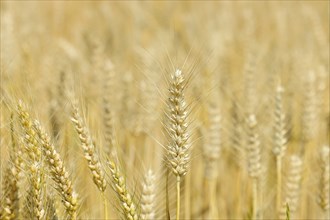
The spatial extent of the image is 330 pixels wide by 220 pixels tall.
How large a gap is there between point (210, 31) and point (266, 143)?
1570mm

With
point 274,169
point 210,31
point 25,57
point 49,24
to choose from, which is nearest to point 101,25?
point 49,24

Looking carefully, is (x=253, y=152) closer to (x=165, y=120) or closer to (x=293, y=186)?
(x=293, y=186)

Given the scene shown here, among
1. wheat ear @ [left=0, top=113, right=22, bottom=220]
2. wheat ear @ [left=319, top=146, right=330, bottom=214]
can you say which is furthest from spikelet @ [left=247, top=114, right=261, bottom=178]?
wheat ear @ [left=0, top=113, right=22, bottom=220]

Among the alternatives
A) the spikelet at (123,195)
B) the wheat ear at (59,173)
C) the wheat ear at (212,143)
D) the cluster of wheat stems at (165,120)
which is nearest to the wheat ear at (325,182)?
the cluster of wheat stems at (165,120)

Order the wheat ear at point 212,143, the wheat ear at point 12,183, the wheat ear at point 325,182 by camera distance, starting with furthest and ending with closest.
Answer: the wheat ear at point 212,143
the wheat ear at point 325,182
the wheat ear at point 12,183

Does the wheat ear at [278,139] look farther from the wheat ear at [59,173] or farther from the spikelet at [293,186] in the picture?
the wheat ear at [59,173]

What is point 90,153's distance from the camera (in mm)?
1191

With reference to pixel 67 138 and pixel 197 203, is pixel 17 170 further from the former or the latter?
pixel 197 203

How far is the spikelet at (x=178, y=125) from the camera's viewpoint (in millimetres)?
1193

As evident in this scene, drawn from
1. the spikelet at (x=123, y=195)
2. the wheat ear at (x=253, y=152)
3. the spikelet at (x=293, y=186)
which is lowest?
the spikelet at (x=123, y=195)

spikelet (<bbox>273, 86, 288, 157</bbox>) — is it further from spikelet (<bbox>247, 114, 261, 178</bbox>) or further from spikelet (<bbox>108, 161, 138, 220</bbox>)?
spikelet (<bbox>108, 161, 138, 220</bbox>)

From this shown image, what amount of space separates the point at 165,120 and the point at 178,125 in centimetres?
9

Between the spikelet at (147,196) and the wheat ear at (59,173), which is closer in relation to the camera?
the wheat ear at (59,173)

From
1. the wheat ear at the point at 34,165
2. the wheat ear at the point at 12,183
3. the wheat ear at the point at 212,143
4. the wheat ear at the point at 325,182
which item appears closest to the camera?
the wheat ear at the point at 34,165
